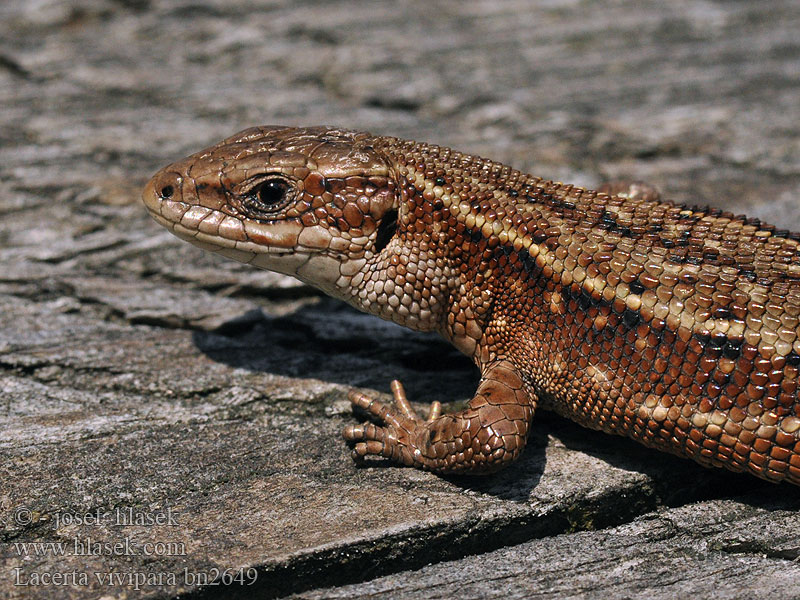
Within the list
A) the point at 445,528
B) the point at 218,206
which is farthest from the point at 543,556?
the point at 218,206

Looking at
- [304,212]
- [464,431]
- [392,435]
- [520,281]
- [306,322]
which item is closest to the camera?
[464,431]

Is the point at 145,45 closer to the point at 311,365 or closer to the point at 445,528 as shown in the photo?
the point at 311,365

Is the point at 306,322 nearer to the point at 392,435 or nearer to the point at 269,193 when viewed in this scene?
the point at 269,193

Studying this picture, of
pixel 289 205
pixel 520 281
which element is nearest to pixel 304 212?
pixel 289 205

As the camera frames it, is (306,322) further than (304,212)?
Yes

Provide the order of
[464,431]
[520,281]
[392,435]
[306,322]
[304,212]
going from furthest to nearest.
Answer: [306,322] → [304,212] → [520,281] → [392,435] → [464,431]

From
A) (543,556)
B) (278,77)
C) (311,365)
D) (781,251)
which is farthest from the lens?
(278,77)

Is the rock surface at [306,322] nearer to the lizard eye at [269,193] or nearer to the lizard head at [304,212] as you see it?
the lizard head at [304,212]

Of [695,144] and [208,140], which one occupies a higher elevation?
[695,144]
